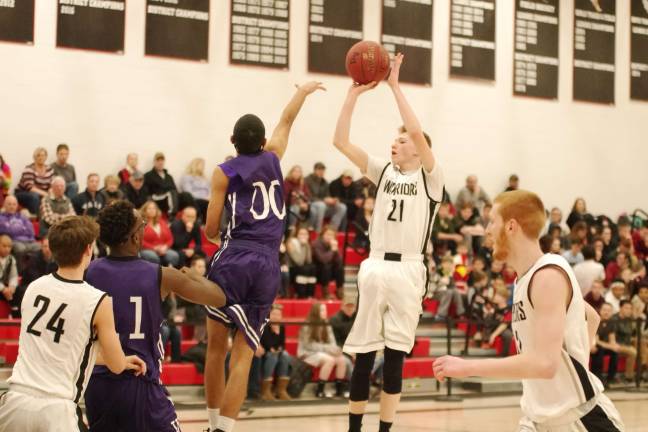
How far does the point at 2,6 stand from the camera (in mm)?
13609

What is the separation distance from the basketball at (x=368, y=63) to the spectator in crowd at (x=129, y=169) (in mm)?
7898

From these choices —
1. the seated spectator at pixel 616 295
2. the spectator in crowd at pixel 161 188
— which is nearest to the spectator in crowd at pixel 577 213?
the seated spectator at pixel 616 295

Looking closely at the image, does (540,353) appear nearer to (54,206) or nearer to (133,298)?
(133,298)

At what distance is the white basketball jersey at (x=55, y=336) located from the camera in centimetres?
399

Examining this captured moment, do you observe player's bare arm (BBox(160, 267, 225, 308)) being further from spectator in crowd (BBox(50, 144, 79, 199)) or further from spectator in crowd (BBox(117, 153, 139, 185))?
spectator in crowd (BBox(117, 153, 139, 185))

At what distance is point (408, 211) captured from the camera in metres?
6.39

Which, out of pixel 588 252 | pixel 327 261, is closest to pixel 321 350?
pixel 327 261

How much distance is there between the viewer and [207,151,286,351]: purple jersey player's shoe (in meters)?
5.48

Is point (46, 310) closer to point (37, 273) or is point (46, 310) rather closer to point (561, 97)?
point (37, 273)

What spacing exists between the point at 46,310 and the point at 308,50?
487 inches

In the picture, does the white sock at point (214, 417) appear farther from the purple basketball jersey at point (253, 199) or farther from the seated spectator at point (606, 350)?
the seated spectator at point (606, 350)

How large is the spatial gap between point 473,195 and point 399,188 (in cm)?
1059

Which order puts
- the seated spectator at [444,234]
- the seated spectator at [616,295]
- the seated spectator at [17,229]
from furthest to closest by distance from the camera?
the seated spectator at [444,234]
the seated spectator at [616,295]
the seated spectator at [17,229]

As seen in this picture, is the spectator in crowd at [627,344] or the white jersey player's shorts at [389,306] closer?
the white jersey player's shorts at [389,306]
